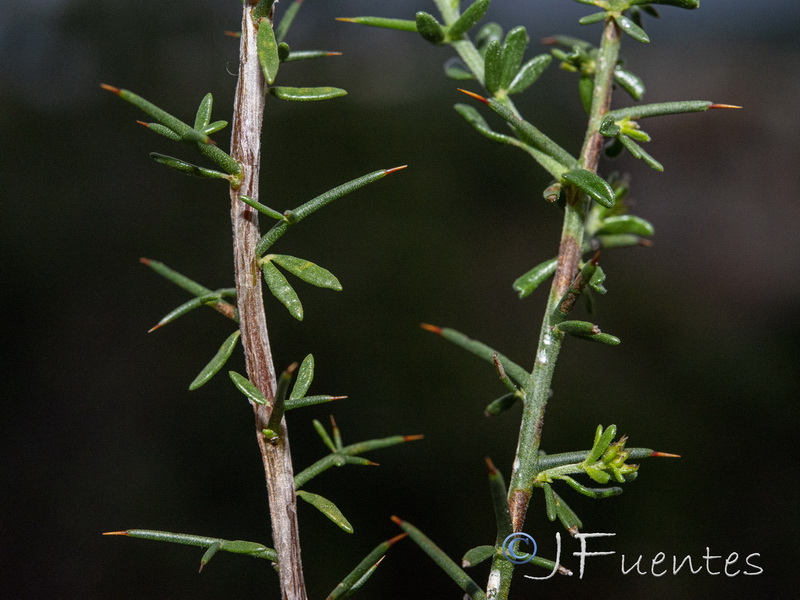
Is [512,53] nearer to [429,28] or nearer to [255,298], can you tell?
[429,28]

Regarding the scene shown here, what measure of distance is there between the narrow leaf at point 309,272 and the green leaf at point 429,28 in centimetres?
16

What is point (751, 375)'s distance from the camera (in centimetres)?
280

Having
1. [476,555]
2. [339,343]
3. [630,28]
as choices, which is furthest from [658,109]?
[339,343]

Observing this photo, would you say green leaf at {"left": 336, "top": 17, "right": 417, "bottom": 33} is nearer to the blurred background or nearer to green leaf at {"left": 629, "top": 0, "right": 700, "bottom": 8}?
green leaf at {"left": 629, "top": 0, "right": 700, "bottom": 8}

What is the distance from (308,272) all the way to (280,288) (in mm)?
17

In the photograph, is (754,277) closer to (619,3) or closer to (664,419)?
(664,419)

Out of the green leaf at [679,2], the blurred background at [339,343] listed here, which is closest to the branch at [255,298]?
the green leaf at [679,2]

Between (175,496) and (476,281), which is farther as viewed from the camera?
(476,281)

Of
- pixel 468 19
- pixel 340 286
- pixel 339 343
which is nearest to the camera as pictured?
pixel 340 286

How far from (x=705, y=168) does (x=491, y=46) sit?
13.0 feet

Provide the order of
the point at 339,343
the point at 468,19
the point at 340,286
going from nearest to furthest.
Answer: the point at 340,286 → the point at 468,19 → the point at 339,343

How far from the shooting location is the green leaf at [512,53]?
40cm

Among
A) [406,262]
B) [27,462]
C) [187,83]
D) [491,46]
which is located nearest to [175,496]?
[27,462]

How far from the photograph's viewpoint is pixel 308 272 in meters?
0.34
